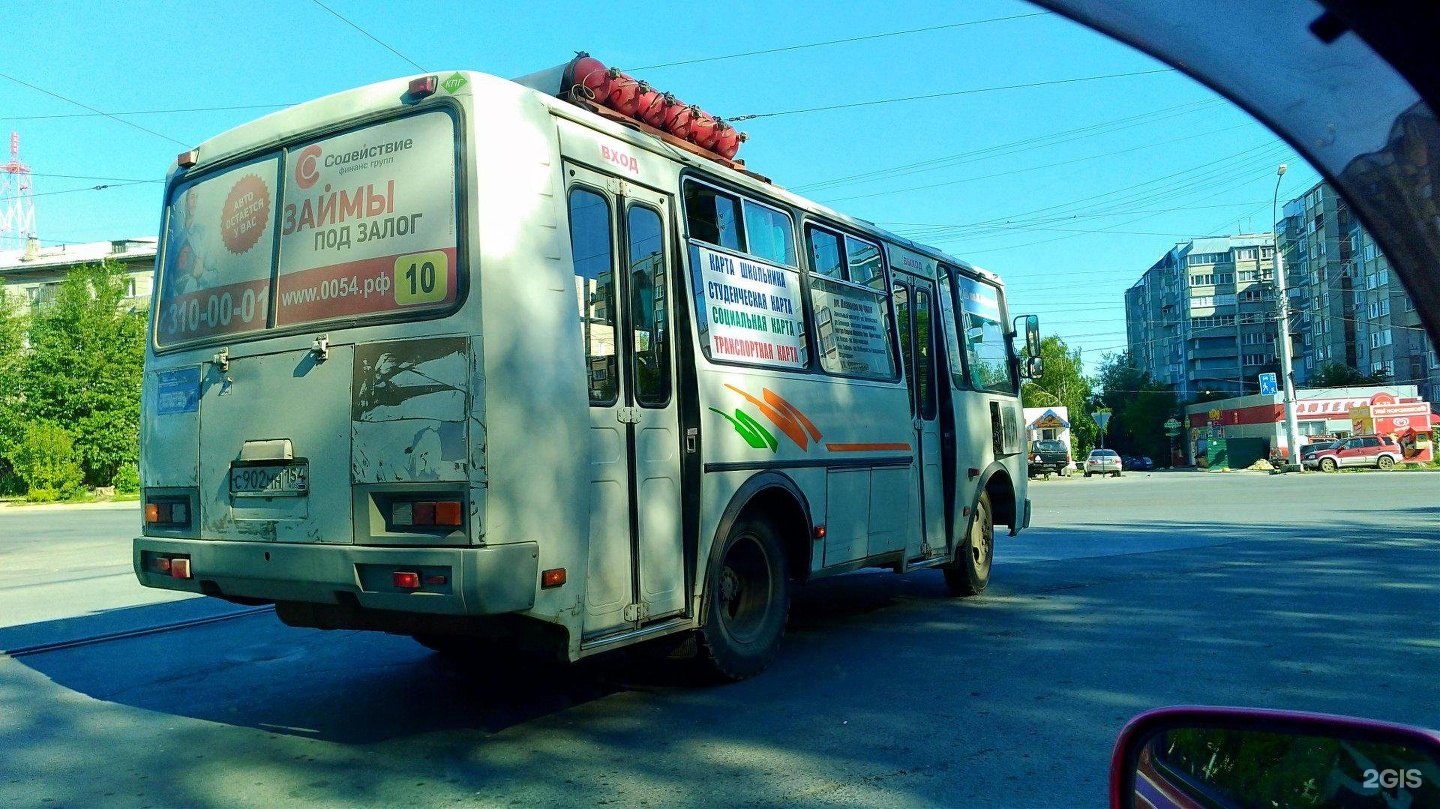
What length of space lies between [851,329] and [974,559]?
9.80 feet

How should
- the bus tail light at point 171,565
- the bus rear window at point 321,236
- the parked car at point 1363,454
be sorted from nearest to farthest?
the bus rear window at point 321,236
the bus tail light at point 171,565
the parked car at point 1363,454

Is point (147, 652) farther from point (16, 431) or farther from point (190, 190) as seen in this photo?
point (16, 431)

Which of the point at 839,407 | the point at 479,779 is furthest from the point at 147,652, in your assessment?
the point at 839,407

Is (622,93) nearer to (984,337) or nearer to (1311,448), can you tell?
(984,337)

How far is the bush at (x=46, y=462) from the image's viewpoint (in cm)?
4050

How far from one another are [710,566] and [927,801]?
6.48ft

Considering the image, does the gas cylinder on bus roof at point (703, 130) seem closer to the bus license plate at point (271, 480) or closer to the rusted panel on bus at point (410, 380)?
the rusted panel on bus at point (410, 380)

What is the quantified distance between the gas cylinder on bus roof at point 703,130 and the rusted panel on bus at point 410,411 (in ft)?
8.20

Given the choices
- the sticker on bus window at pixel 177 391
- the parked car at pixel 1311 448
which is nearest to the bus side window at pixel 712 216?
the sticker on bus window at pixel 177 391

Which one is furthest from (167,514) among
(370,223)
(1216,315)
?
(1216,315)

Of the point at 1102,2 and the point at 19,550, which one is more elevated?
the point at 1102,2

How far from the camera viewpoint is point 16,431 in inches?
1660

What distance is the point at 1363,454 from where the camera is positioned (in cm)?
5225

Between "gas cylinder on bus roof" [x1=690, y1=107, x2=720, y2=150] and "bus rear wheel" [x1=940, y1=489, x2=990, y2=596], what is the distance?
445cm
